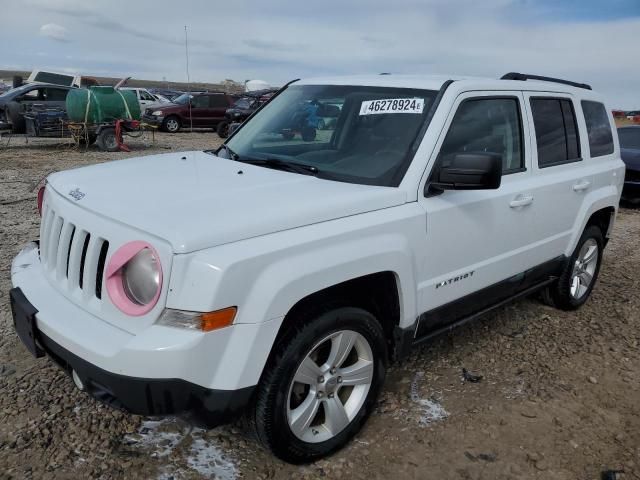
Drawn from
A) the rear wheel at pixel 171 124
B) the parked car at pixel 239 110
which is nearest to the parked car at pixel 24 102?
the rear wheel at pixel 171 124

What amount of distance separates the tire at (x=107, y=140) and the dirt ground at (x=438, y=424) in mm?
11399

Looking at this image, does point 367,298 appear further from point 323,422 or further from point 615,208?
point 615,208

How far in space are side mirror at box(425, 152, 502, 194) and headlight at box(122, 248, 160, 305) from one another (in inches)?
59.3

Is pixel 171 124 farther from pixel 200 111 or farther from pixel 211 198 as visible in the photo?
pixel 211 198

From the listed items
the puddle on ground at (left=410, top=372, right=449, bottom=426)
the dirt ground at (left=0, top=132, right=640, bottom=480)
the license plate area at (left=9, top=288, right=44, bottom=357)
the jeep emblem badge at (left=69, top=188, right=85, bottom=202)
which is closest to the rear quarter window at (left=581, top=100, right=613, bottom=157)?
the dirt ground at (left=0, top=132, right=640, bottom=480)

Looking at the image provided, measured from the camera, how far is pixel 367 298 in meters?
2.87

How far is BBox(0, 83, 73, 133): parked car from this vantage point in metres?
16.1

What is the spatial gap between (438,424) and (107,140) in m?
14.0

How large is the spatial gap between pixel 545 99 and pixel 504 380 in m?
1.97

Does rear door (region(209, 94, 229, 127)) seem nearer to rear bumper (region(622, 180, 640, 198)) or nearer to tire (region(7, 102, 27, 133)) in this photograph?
tire (region(7, 102, 27, 133))

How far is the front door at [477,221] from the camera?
9.88 feet

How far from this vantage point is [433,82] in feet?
10.8

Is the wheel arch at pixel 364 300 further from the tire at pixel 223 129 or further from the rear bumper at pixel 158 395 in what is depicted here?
the tire at pixel 223 129

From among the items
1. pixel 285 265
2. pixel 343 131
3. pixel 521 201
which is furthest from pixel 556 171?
pixel 285 265
